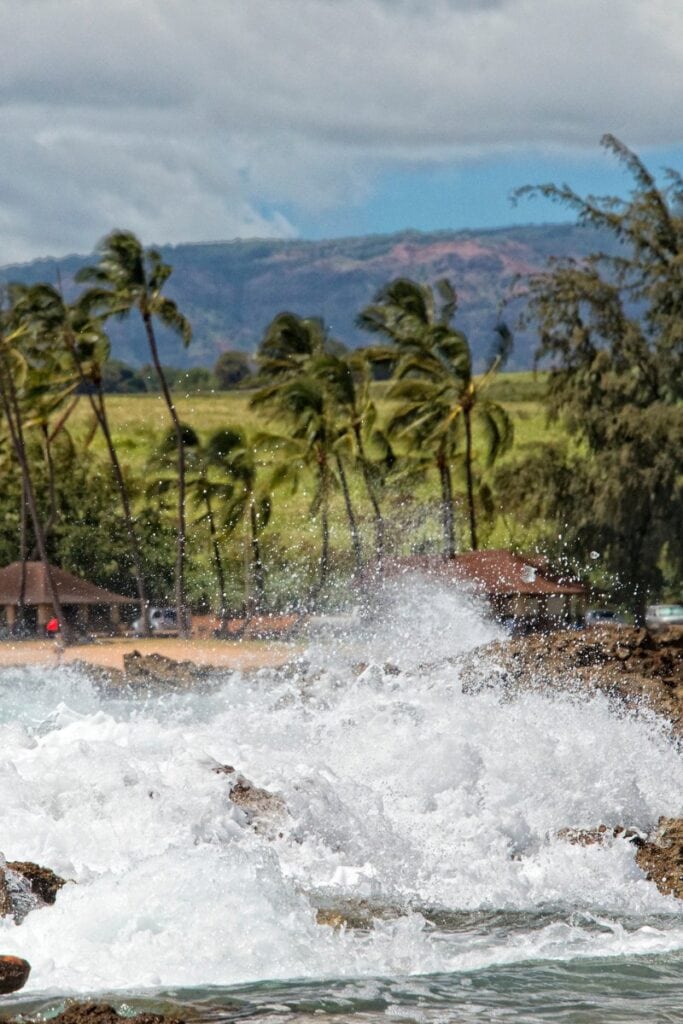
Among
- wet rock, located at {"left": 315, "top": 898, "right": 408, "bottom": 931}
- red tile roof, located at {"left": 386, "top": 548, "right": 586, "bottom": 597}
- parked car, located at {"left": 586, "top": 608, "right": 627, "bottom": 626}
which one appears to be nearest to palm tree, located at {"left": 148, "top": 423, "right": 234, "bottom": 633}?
red tile roof, located at {"left": 386, "top": 548, "right": 586, "bottom": 597}

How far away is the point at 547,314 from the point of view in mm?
41938

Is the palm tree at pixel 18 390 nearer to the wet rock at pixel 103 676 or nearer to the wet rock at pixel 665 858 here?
the wet rock at pixel 103 676

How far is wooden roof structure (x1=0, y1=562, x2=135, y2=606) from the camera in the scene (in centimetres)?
5288

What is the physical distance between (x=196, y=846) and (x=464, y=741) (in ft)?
12.5

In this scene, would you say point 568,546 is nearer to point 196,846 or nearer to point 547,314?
point 547,314

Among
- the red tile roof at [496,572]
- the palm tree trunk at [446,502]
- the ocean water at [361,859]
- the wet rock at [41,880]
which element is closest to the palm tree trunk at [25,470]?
the red tile roof at [496,572]

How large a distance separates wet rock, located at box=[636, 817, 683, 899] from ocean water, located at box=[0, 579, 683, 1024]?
110 mm

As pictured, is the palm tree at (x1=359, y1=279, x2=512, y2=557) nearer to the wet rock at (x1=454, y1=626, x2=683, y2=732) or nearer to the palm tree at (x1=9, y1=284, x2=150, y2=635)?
the palm tree at (x1=9, y1=284, x2=150, y2=635)

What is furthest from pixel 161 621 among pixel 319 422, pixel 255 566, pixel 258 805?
pixel 258 805

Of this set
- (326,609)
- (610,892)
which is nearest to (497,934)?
(610,892)

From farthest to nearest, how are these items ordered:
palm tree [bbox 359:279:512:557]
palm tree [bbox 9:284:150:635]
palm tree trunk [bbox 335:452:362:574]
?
palm tree [bbox 9:284:150:635] → palm tree trunk [bbox 335:452:362:574] → palm tree [bbox 359:279:512:557]

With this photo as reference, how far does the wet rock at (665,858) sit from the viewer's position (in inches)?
440

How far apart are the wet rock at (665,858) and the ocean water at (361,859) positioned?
110 millimetres

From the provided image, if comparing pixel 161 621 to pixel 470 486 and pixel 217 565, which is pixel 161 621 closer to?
pixel 217 565
